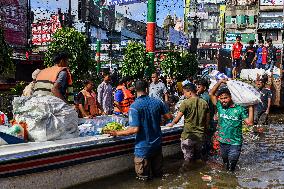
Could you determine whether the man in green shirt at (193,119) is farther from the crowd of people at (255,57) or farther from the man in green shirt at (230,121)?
the crowd of people at (255,57)

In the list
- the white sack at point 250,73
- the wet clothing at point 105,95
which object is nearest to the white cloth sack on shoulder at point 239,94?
the wet clothing at point 105,95

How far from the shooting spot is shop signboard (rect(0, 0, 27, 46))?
35844 millimetres

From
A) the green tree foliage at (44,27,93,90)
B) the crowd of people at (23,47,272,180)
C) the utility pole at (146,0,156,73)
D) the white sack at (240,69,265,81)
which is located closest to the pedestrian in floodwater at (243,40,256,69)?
the white sack at (240,69,265,81)

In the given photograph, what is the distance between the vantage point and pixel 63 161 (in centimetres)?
624

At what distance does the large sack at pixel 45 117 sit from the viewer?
6.47m

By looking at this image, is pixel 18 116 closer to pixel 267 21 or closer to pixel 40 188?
pixel 40 188

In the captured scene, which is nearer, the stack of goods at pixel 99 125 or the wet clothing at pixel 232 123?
the wet clothing at pixel 232 123

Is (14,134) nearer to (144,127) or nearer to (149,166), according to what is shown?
(144,127)

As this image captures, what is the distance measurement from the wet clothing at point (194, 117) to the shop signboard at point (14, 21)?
30.0 meters

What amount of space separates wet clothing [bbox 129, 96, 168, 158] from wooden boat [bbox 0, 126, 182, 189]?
0.54 m

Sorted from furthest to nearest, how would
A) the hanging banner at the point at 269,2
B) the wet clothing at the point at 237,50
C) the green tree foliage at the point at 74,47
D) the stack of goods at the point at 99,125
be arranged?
the hanging banner at the point at 269,2 → the green tree foliage at the point at 74,47 → the wet clothing at the point at 237,50 → the stack of goods at the point at 99,125

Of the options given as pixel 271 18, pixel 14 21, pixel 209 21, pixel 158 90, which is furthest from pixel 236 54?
pixel 209 21

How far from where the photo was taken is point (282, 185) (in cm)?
716

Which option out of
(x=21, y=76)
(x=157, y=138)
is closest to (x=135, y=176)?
(x=157, y=138)
